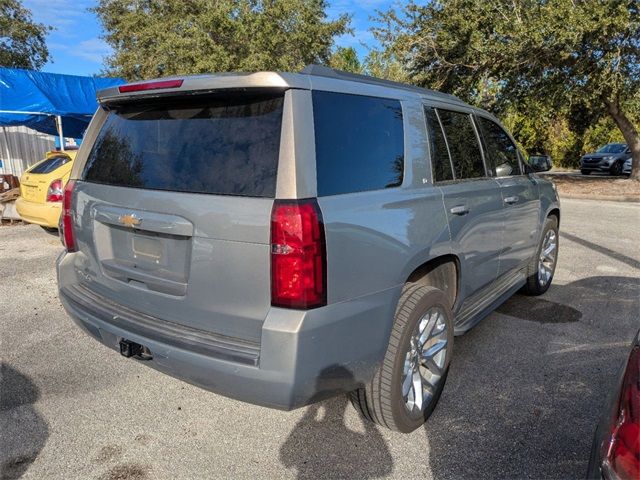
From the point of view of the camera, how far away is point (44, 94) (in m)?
11.7

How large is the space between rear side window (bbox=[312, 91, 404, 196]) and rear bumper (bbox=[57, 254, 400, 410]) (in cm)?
58

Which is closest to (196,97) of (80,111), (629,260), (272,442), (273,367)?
(273,367)

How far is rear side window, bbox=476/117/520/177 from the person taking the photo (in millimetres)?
3936

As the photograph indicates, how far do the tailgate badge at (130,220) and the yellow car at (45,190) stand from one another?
18.4 ft

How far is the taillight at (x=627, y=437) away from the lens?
1303mm

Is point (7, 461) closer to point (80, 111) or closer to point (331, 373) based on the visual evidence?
point (331, 373)

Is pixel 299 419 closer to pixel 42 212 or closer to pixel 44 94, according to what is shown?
pixel 42 212

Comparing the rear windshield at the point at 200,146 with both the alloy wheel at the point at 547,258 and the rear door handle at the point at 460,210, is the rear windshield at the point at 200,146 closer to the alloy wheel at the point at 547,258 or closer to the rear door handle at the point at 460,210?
the rear door handle at the point at 460,210

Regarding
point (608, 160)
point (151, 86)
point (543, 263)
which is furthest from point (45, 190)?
point (608, 160)

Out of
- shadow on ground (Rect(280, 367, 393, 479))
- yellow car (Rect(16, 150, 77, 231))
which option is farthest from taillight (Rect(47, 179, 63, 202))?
shadow on ground (Rect(280, 367, 393, 479))

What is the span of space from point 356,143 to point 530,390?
2.09 meters

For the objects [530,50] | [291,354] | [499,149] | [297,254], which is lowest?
[291,354]

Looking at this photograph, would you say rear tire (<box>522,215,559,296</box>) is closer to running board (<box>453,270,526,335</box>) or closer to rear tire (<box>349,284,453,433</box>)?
running board (<box>453,270,526,335</box>)

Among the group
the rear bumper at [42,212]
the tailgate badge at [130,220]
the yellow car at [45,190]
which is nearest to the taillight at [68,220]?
the tailgate badge at [130,220]
